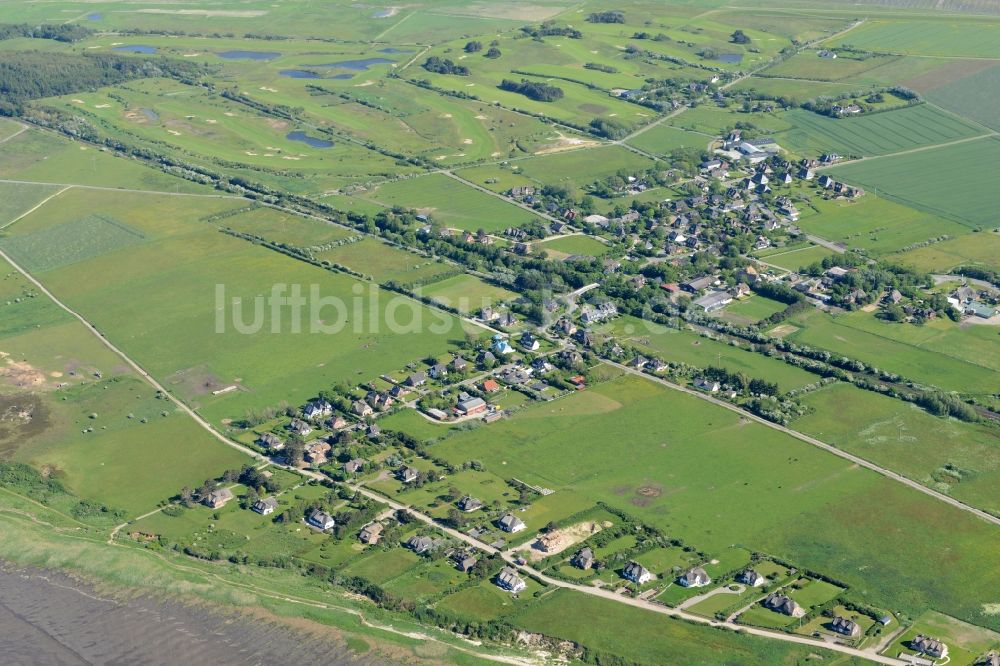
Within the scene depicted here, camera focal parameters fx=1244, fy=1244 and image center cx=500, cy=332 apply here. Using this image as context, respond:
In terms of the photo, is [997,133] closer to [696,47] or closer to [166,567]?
Answer: [696,47]

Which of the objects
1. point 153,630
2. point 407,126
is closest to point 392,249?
point 407,126

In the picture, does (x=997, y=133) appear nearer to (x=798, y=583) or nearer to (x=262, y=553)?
(x=798, y=583)

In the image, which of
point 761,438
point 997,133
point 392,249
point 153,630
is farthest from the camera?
point 997,133

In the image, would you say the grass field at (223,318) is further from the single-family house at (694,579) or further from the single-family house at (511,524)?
the single-family house at (694,579)

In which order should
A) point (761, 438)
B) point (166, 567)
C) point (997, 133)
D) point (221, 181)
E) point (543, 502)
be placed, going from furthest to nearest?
point (997, 133), point (221, 181), point (761, 438), point (543, 502), point (166, 567)

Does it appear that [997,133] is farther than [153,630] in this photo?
A: Yes

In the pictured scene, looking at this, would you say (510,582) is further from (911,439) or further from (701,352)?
(701,352)

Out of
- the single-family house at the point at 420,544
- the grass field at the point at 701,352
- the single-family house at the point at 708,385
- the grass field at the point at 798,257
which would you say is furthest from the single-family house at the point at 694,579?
the grass field at the point at 798,257
